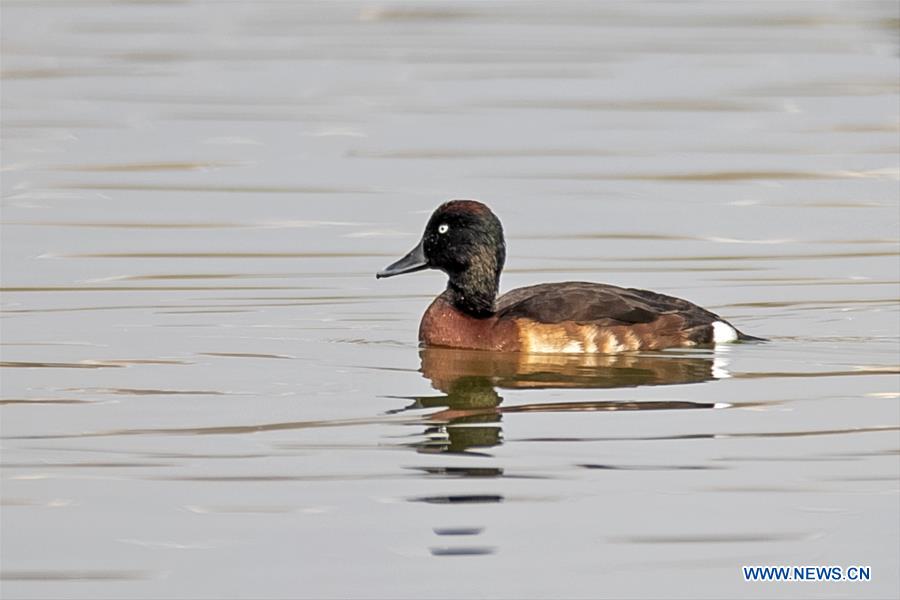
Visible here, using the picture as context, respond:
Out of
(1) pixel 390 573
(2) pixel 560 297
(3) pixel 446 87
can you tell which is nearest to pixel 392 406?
(2) pixel 560 297

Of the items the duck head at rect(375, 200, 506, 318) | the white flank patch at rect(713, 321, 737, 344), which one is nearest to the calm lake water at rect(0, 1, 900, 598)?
the white flank patch at rect(713, 321, 737, 344)

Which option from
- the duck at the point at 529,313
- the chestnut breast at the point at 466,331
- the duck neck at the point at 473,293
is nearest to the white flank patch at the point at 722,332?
the duck at the point at 529,313

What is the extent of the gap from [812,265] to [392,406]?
4.62m

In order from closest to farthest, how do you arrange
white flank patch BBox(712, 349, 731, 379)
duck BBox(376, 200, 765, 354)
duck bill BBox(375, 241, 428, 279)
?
1. white flank patch BBox(712, 349, 731, 379)
2. duck BBox(376, 200, 765, 354)
3. duck bill BBox(375, 241, 428, 279)

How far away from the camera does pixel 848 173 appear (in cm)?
1700

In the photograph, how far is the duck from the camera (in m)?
11.4

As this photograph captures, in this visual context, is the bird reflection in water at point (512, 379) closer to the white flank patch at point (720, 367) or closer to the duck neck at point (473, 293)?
the white flank patch at point (720, 367)

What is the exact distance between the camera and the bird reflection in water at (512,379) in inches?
367

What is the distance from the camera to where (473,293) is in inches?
466

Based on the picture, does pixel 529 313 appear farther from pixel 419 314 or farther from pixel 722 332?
pixel 419 314

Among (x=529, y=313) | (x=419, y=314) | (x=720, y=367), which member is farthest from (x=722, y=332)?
(x=419, y=314)

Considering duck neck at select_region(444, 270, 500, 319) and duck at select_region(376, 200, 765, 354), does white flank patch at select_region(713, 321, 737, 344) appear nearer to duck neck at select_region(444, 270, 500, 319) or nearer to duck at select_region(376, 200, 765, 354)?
duck at select_region(376, 200, 765, 354)

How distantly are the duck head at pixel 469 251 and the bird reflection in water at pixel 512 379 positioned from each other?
0.41 m

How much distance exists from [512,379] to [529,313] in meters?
0.75
